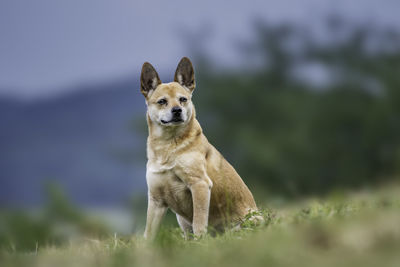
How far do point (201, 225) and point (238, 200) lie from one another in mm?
623

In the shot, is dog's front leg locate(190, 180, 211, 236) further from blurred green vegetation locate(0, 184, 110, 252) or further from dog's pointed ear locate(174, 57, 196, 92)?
blurred green vegetation locate(0, 184, 110, 252)

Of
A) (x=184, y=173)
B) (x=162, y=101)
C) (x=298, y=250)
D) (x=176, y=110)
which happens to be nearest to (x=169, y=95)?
(x=162, y=101)

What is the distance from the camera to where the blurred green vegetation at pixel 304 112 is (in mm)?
31984

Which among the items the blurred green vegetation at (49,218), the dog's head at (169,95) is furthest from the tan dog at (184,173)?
the blurred green vegetation at (49,218)

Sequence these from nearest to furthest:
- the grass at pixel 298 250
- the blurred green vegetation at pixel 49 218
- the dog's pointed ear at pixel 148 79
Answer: the grass at pixel 298 250
the dog's pointed ear at pixel 148 79
the blurred green vegetation at pixel 49 218

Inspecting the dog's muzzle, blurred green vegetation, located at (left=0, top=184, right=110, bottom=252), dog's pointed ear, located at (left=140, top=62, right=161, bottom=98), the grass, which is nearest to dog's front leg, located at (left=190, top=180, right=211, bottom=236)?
the dog's muzzle

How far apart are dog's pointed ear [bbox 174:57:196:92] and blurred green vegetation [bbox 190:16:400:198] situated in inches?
962

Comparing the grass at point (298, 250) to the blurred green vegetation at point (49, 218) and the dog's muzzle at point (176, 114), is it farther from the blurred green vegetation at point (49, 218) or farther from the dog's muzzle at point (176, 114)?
the blurred green vegetation at point (49, 218)

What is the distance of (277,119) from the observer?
35781 millimetres

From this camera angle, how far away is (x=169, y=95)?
5910mm

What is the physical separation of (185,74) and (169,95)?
0.44 metres

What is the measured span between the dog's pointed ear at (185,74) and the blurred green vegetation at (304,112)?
962 inches

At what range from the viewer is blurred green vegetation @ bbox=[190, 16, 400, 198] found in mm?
31984

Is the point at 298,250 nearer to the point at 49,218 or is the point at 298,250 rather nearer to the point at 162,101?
the point at 162,101
